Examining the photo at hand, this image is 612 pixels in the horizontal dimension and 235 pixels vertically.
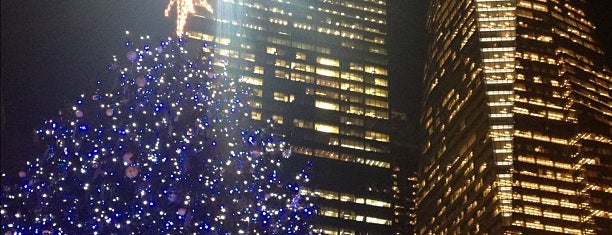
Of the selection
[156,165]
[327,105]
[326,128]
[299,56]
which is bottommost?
[156,165]

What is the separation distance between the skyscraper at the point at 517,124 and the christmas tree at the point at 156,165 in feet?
142

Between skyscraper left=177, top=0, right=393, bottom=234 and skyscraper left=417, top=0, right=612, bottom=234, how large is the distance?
6367 millimetres

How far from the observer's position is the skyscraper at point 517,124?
2461 inches

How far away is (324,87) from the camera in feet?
255

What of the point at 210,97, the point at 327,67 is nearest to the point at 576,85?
Result: the point at 327,67

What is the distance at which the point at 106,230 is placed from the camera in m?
17.1

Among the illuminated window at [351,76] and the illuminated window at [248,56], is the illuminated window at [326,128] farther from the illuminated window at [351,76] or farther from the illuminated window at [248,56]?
the illuminated window at [248,56]

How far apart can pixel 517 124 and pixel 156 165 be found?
53845 mm

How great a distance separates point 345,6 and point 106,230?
7421 centimetres

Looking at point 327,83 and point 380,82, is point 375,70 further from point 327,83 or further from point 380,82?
point 327,83

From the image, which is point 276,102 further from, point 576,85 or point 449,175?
point 576,85

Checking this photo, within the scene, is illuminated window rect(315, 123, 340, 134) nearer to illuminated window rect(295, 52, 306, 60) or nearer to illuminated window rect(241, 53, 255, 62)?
illuminated window rect(295, 52, 306, 60)

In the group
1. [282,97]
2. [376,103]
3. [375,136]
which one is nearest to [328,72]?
[376,103]

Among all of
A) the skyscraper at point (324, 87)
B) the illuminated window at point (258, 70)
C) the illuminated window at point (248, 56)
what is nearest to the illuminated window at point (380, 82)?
the skyscraper at point (324, 87)
